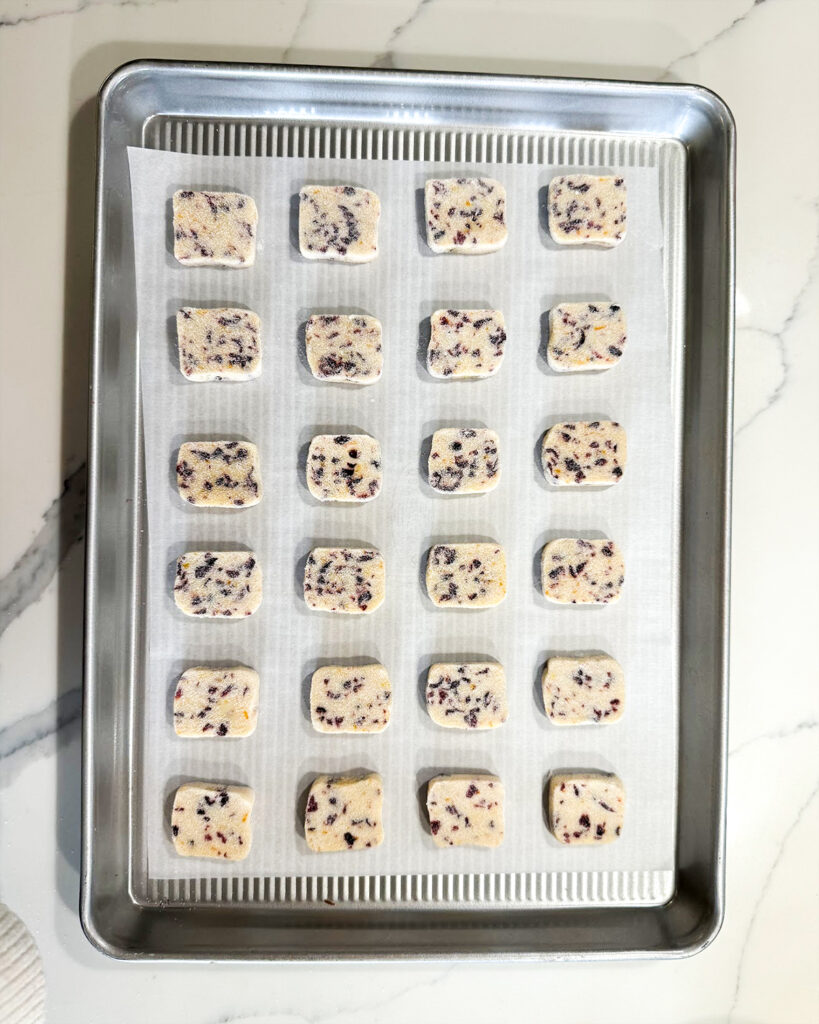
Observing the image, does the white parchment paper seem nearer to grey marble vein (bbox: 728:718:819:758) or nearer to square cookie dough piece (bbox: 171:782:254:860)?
square cookie dough piece (bbox: 171:782:254:860)

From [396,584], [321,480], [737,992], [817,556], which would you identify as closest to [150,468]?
[321,480]

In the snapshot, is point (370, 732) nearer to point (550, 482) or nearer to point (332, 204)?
point (550, 482)

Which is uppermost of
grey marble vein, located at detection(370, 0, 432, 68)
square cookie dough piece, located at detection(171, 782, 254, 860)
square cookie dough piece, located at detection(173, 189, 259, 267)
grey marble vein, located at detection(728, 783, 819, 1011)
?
grey marble vein, located at detection(370, 0, 432, 68)

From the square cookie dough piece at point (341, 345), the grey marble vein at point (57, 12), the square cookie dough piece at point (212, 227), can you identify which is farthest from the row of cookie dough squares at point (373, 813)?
the grey marble vein at point (57, 12)

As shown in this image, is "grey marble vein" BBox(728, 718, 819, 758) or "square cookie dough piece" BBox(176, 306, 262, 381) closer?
"square cookie dough piece" BBox(176, 306, 262, 381)

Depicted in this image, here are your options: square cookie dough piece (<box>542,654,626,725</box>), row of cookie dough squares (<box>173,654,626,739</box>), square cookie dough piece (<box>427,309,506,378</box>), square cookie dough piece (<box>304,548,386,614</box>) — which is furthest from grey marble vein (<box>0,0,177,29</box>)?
square cookie dough piece (<box>542,654,626,725</box>)

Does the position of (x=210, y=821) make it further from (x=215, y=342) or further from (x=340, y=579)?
(x=215, y=342)

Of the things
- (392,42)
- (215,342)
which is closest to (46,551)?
(215,342)
